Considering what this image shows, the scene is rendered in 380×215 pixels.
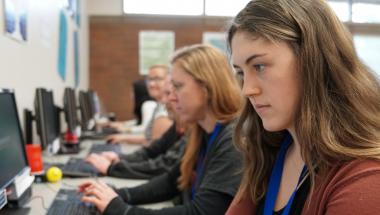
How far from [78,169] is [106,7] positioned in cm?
448

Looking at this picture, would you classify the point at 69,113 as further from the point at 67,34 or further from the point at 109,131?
the point at 67,34

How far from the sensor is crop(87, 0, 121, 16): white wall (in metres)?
5.94

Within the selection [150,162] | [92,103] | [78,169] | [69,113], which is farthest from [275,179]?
[92,103]

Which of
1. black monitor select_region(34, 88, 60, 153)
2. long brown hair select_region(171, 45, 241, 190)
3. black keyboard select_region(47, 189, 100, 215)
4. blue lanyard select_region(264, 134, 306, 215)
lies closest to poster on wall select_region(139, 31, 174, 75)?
black monitor select_region(34, 88, 60, 153)

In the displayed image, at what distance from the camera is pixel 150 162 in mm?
2016

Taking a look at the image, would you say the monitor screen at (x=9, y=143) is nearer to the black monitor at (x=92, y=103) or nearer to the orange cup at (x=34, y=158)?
the orange cup at (x=34, y=158)

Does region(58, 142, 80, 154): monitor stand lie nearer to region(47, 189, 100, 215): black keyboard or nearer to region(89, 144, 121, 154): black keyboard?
region(89, 144, 121, 154): black keyboard

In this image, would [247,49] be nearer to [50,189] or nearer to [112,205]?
[112,205]

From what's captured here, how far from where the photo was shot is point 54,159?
2.20 metres

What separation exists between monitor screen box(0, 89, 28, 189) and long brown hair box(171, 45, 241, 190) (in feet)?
2.06

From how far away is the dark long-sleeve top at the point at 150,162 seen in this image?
1906 millimetres

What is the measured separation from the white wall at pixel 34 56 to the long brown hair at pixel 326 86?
4.34 feet

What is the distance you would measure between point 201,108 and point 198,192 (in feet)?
1.14

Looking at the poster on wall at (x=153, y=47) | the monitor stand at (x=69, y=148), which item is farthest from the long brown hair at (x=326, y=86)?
the poster on wall at (x=153, y=47)
